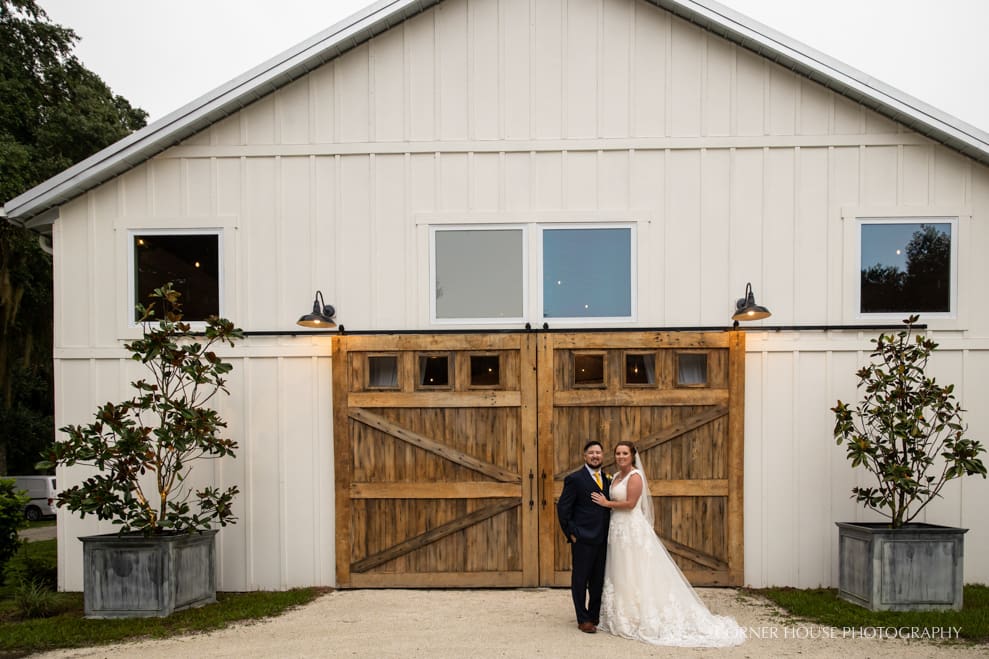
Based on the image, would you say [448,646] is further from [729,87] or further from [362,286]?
[729,87]

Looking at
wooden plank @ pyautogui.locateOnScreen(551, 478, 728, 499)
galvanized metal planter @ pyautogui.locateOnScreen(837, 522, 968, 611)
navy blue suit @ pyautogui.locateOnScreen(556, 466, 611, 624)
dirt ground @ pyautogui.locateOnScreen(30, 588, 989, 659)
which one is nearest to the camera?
dirt ground @ pyautogui.locateOnScreen(30, 588, 989, 659)

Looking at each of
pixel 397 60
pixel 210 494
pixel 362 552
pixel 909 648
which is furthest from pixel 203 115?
pixel 909 648

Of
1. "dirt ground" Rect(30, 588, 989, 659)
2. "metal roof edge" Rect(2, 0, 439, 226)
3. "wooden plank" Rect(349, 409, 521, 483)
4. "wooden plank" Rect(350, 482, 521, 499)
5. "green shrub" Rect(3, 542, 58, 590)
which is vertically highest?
"metal roof edge" Rect(2, 0, 439, 226)

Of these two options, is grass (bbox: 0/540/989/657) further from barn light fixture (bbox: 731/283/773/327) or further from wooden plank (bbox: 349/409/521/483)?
barn light fixture (bbox: 731/283/773/327)

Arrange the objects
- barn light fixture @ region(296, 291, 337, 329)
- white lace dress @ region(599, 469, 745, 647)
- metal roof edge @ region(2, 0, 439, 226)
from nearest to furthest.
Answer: white lace dress @ region(599, 469, 745, 647), barn light fixture @ region(296, 291, 337, 329), metal roof edge @ region(2, 0, 439, 226)

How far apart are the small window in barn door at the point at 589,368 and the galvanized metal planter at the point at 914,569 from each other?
3.07m

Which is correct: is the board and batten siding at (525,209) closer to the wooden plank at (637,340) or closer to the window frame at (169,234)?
the window frame at (169,234)

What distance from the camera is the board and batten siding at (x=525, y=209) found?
7.21m

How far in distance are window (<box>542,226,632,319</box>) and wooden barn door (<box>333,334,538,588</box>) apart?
24.4 inches

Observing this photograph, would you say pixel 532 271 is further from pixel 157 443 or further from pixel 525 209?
pixel 157 443

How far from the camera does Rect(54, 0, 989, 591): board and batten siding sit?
7207 millimetres

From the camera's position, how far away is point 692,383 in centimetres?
730

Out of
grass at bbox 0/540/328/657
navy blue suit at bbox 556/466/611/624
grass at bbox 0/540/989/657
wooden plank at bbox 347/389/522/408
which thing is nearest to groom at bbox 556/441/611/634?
navy blue suit at bbox 556/466/611/624

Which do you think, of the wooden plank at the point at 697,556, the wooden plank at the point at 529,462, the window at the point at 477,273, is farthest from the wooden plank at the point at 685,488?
the window at the point at 477,273
